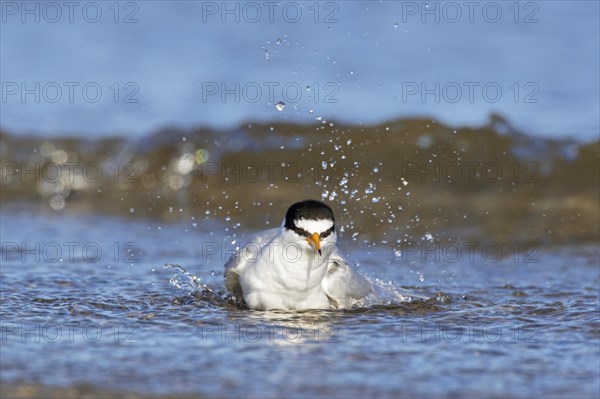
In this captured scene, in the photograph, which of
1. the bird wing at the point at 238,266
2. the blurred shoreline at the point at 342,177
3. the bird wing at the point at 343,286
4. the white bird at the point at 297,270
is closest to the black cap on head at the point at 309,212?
the white bird at the point at 297,270

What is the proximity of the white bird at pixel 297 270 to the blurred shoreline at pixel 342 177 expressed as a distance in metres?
2.11

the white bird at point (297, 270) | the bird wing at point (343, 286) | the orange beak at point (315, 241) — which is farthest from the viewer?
the bird wing at point (343, 286)

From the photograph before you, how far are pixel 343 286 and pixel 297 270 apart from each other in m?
0.29

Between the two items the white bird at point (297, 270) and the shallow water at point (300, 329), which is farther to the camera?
the white bird at point (297, 270)

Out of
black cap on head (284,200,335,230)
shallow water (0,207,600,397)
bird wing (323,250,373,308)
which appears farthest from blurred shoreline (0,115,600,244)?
black cap on head (284,200,335,230)

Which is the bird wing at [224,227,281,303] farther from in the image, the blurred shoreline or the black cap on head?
the blurred shoreline

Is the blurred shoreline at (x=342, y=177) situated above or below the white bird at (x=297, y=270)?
above

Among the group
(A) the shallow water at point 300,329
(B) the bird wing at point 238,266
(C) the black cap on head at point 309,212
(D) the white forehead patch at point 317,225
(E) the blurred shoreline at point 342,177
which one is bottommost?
Result: (A) the shallow water at point 300,329

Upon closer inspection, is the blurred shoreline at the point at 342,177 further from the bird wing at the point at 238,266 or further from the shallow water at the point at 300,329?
the bird wing at the point at 238,266

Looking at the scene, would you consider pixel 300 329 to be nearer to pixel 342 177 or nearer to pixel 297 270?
pixel 297 270

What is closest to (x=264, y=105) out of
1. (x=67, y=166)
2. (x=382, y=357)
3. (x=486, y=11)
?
(x=67, y=166)

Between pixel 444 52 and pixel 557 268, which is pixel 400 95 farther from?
pixel 557 268

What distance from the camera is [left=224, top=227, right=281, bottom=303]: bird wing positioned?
529 cm

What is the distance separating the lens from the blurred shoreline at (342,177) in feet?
25.8
